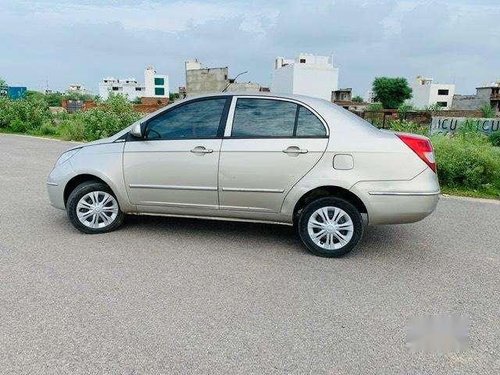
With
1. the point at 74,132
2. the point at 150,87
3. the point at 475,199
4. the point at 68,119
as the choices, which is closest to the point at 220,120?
the point at 475,199

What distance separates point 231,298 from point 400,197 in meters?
1.95

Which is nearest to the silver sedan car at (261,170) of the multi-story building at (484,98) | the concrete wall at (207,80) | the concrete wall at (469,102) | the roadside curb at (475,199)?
the roadside curb at (475,199)

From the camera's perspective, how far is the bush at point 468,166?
711 cm

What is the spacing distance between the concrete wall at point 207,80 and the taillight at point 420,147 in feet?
25.5

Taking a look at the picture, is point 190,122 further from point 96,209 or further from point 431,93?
point 431,93

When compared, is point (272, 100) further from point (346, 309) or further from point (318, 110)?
point (346, 309)

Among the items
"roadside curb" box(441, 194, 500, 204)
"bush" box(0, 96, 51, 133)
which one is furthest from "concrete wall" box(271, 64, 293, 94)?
"roadside curb" box(441, 194, 500, 204)

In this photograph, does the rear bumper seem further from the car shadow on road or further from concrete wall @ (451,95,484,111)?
concrete wall @ (451,95,484,111)

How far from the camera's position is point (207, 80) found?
521 inches

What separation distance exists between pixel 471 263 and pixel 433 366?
200cm

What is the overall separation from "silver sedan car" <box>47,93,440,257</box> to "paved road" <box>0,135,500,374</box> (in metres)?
0.39

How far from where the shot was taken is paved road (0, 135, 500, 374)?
8.12 ft

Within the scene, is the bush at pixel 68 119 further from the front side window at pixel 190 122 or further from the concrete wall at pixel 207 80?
the front side window at pixel 190 122

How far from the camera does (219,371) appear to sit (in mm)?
2359
